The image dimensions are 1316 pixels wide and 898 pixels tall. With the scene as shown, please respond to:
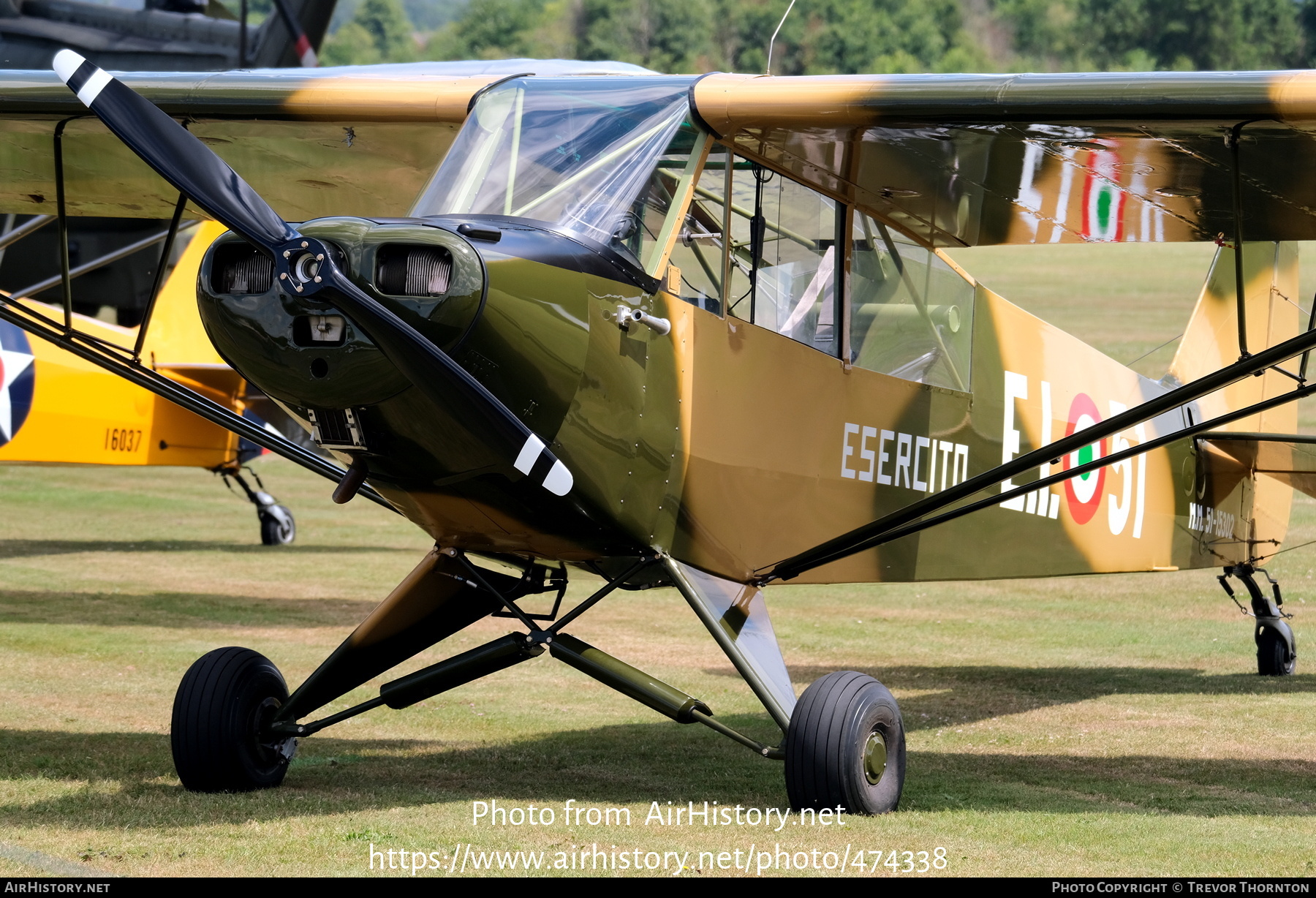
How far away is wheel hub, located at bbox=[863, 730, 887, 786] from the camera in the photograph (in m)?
6.05

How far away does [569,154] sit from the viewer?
6.03 metres

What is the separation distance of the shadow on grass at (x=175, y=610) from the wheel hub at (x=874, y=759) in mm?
6702

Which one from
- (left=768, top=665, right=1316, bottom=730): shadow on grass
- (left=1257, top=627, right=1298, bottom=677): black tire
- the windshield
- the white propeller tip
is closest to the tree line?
(left=768, top=665, right=1316, bottom=730): shadow on grass

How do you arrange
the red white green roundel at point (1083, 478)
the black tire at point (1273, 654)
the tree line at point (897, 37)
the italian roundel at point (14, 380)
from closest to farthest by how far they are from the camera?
the red white green roundel at point (1083, 478) → the black tire at point (1273, 654) → the italian roundel at point (14, 380) → the tree line at point (897, 37)

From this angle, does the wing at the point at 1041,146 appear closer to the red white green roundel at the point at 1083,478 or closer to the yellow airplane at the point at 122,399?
the red white green roundel at the point at 1083,478

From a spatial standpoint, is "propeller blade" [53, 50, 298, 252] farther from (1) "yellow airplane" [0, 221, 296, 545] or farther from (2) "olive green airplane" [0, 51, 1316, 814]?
(1) "yellow airplane" [0, 221, 296, 545]

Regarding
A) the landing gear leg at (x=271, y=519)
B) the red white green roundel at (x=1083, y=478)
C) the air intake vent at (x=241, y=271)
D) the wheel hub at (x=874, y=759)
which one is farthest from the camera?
the landing gear leg at (x=271, y=519)

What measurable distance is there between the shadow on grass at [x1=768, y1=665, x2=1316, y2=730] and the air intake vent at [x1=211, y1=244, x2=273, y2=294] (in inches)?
191

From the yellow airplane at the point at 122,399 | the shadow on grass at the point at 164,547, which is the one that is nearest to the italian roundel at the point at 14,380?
the yellow airplane at the point at 122,399

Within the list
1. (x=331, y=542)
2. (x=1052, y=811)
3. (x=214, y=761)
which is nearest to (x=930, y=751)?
(x=1052, y=811)

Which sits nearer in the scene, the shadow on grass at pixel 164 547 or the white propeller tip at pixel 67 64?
the white propeller tip at pixel 67 64

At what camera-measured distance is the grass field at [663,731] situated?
18.1 ft

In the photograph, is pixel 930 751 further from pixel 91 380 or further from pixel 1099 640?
pixel 91 380

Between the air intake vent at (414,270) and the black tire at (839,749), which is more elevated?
the air intake vent at (414,270)
